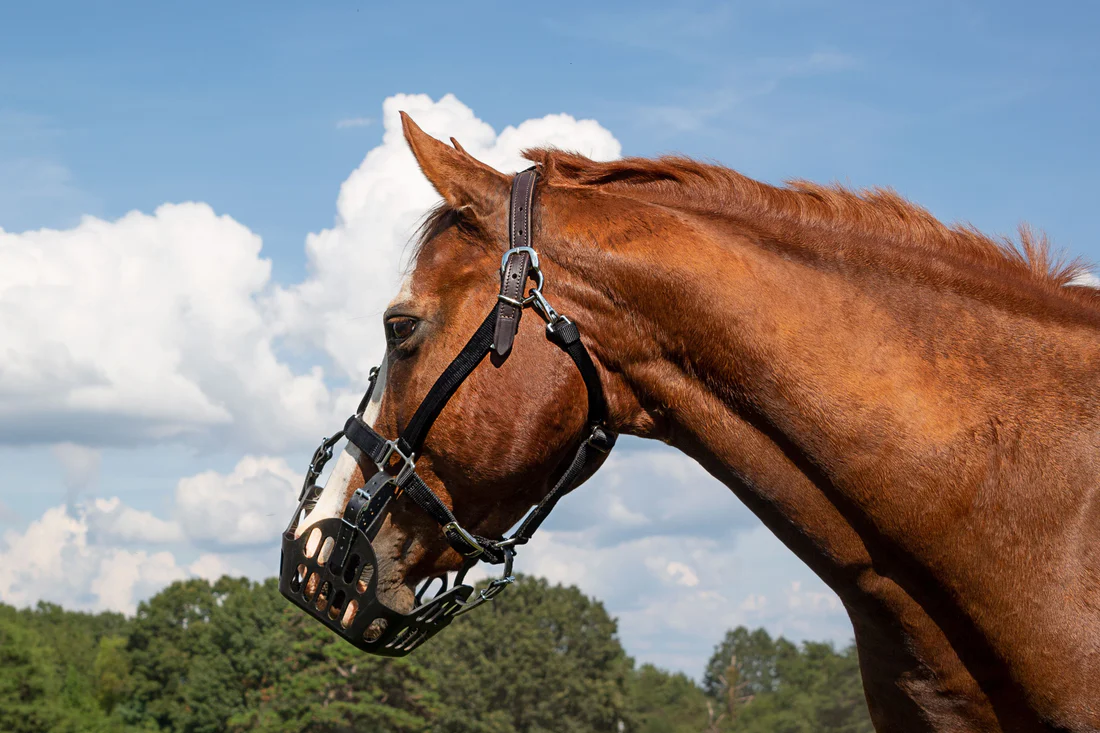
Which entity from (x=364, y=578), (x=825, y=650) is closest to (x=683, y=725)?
(x=825, y=650)

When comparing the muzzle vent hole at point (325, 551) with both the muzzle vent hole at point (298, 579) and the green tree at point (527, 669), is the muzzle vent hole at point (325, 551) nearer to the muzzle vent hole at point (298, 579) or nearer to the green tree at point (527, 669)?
the muzzle vent hole at point (298, 579)

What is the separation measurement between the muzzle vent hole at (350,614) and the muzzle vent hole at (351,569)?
10cm

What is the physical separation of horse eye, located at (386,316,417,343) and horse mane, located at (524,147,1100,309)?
907mm

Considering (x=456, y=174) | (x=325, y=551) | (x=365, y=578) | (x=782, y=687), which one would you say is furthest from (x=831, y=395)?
(x=782, y=687)

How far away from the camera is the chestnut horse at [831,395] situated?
357cm

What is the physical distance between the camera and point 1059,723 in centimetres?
347

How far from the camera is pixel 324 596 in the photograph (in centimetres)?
411

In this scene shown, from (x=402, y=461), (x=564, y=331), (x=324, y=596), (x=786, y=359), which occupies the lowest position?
(x=324, y=596)

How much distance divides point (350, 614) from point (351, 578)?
0.18 metres

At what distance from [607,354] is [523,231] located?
634 millimetres

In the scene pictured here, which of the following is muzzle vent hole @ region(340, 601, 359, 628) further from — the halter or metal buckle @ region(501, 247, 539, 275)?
metal buckle @ region(501, 247, 539, 275)

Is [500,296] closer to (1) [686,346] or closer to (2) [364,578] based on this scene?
(1) [686,346]

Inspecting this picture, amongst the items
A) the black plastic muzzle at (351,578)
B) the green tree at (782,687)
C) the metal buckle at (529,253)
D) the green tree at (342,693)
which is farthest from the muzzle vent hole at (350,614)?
the green tree at (782,687)

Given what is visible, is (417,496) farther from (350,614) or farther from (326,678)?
(326,678)
